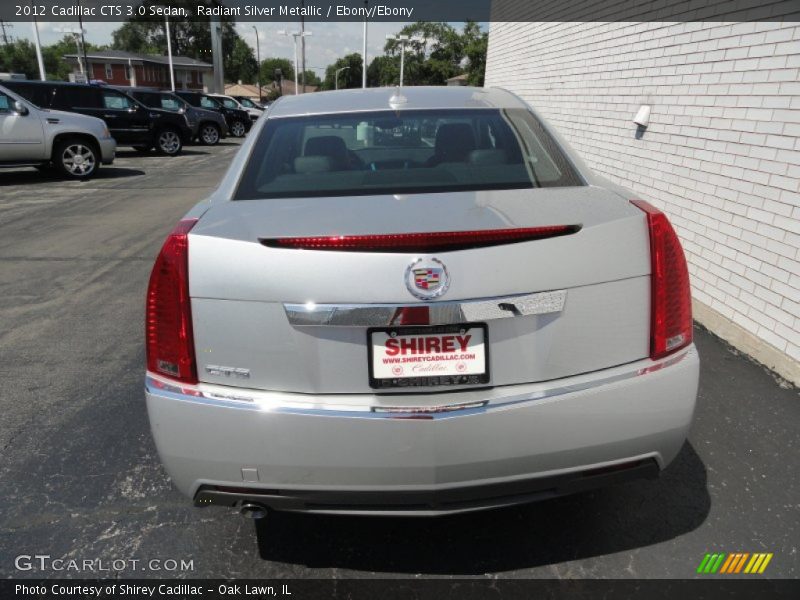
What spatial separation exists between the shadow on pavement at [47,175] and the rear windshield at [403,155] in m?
11.6

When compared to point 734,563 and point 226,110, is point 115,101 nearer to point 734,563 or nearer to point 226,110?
point 226,110

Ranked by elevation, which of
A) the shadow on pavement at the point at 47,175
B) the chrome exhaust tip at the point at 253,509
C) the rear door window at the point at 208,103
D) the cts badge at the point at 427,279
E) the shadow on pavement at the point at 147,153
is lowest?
the shadow on pavement at the point at 147,153

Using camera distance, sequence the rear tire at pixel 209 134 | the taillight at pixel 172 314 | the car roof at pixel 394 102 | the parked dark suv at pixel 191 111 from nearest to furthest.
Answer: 1. the taillight at pixel 172 314
2. the car roof at pixel 394 102
3. the parked dark suv at pixel 191 111
4. the rear tire at pixel 209 134

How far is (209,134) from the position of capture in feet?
73.7

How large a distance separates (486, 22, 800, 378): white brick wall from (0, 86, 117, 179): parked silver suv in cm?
1072

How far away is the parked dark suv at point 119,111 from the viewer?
1529 cm

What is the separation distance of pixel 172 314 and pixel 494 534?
58.9 inches

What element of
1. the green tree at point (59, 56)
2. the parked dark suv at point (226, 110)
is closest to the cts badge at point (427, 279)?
the parked dark suv at point (226, 110)

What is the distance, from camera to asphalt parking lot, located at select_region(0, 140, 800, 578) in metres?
2.22

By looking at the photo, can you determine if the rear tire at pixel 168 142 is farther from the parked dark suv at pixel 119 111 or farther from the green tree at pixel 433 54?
the green tree at pixel 433 54

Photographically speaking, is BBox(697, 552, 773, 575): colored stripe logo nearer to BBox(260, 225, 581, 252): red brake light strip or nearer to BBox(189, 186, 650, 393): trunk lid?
BBox(189, 186, 650, 393): trunk lid

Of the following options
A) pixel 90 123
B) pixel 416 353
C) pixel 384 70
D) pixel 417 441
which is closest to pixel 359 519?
pixel 417 441

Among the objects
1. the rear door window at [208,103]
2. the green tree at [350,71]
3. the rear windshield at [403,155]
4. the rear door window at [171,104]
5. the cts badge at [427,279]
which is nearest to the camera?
the cts badge at [427,279]

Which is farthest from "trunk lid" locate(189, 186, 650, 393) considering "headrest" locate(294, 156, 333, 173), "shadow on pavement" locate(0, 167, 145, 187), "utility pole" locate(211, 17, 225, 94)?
"utility pole" locate(211, 17, 225, 94)
